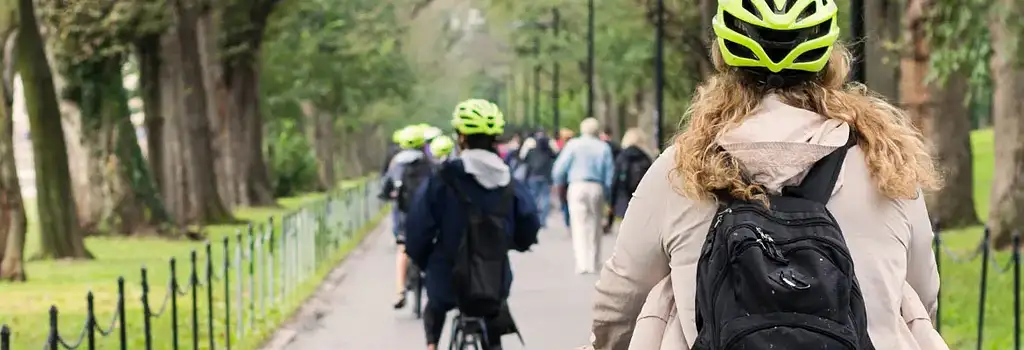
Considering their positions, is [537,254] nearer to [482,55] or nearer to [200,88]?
[200,88]

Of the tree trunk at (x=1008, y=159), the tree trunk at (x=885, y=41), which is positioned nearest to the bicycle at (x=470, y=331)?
the tree trunk at (x=885, y=41)

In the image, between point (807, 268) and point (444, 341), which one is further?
point (444, 341)

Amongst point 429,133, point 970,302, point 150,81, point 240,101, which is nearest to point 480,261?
point 970,302

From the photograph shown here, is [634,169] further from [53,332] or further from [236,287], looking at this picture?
[53,332]

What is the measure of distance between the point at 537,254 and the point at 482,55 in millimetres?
86010

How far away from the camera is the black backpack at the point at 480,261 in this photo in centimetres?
830

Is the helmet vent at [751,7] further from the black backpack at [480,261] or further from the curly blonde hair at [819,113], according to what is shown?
the black backpack at [480,261]

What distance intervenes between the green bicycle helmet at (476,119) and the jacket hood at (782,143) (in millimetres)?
5185

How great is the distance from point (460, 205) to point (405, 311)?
7038 millimetres

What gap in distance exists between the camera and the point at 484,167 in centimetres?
841

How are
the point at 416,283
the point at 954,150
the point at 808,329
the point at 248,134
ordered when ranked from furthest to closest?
the point at 248,134, the point at 954,150, the point at 416,283, the point at 808,329

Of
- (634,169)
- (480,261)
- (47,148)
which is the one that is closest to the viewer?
(480,261)

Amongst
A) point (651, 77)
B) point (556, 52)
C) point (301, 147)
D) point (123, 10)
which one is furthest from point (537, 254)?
point (301, 147)

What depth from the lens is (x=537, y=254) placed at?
23.2 m
